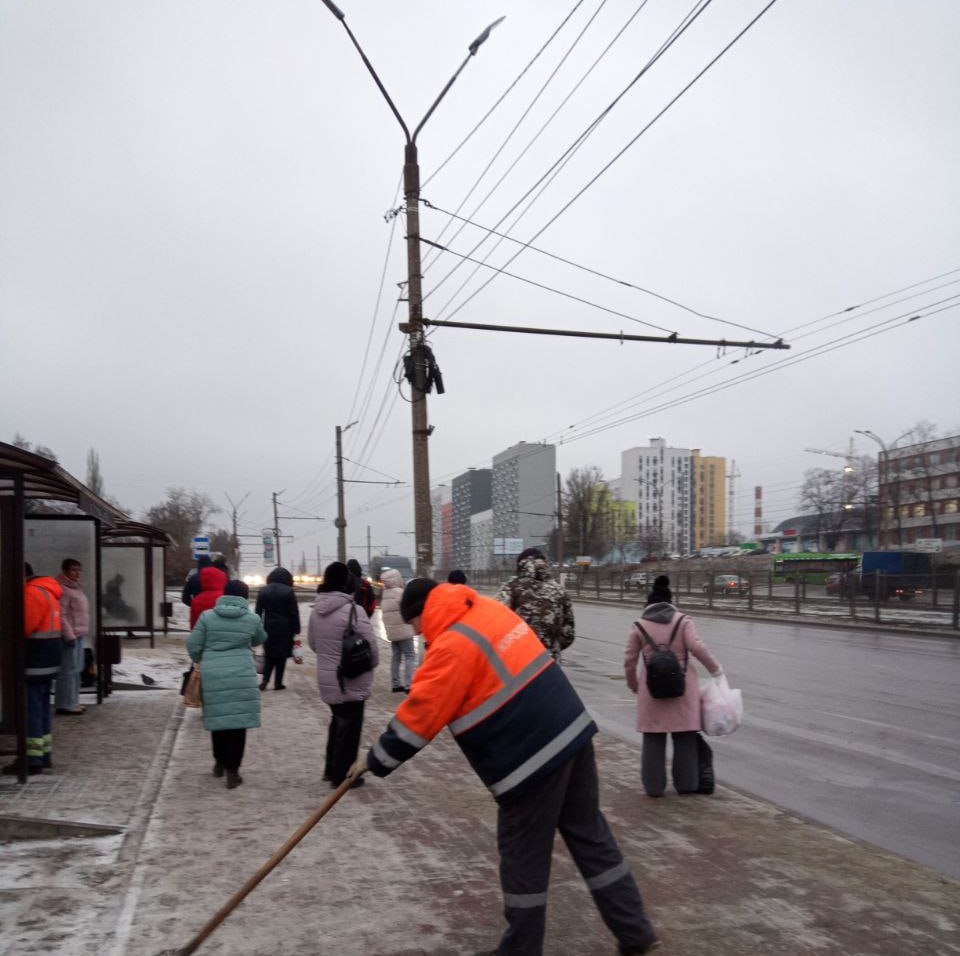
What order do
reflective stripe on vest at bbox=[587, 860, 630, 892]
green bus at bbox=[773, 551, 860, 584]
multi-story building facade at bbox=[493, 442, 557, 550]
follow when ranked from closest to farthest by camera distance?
1. reflective stripe on vest at bbox=[587, 860, 630, 892]
2. green bus at bbox=[773, 551, 860, 584]
3. multi-story building facade at bbox=[493, 442, 557, 550]

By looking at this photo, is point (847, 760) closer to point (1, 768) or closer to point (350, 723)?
point (350, 723)

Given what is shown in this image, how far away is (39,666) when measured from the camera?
7.46m

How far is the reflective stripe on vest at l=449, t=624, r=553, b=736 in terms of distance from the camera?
3.83 meters

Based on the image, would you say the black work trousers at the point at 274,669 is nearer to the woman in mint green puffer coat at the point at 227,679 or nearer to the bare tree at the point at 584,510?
the woman in mint green puffer coat at the point at 227,679

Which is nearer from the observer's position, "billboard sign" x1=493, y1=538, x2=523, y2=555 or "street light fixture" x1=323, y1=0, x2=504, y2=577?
"street light fixture" x1=323, y1=0, x2=504, y2=577

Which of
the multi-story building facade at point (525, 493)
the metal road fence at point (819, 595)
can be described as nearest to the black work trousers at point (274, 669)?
the metal road fence at point (819, 595)

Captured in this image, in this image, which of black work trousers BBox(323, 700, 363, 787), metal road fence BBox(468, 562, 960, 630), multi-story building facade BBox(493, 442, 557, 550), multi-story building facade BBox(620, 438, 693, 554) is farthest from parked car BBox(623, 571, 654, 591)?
multi-story building facade BBox(620, 438, 693, 554)

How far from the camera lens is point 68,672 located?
1046 centimetres

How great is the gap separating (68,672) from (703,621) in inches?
969

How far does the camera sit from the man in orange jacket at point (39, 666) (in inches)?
292

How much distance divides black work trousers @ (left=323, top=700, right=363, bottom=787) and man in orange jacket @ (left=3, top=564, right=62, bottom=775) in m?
2.27

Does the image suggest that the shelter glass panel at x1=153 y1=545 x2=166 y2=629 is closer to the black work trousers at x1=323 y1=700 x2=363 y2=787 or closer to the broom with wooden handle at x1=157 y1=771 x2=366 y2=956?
the black work trousers at x1=323 y1=700 x2=363 y2=787

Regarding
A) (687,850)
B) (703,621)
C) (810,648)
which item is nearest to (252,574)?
(703,621)

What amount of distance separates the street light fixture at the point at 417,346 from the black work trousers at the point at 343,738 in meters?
5.44
